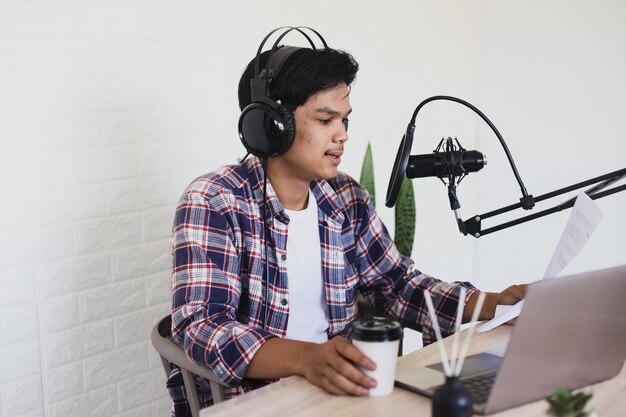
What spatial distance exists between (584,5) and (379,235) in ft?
5.46

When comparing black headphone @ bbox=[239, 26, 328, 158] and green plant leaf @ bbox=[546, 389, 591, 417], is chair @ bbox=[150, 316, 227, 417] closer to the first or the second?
black headphone @ bbox=[239, 26, 328, 158]

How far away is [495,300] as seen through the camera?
5.87ft

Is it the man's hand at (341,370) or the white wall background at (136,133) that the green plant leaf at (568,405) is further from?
the white wall background at (136,133)

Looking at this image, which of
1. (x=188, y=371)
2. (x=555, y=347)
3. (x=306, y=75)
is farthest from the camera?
(x=306, y=75)

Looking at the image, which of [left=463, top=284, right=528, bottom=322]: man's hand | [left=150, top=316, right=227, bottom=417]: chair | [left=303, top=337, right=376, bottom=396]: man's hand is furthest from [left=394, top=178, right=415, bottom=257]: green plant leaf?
[left=303, top=337, right=376, bottom=396]: man's hand

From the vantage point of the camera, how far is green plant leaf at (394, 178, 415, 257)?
2.97 m

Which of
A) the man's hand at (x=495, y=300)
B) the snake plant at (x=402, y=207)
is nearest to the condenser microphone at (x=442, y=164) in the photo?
the man's hand at (x=495, y=300)

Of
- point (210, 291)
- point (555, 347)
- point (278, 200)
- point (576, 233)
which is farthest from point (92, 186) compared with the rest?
point (555, 347)

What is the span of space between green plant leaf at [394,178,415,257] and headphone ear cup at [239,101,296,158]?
3.91 feet

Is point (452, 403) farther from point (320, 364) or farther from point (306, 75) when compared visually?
point (306, 75)

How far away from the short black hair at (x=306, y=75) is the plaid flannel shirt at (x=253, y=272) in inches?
7.1

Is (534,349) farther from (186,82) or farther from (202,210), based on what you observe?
(186,82)

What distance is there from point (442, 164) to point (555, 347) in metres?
0.45

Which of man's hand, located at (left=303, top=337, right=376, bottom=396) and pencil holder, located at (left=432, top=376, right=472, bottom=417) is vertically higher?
pencil holder, located at (left=432, top=376, right=472, bottom=417)
